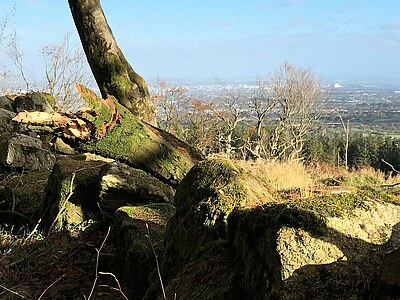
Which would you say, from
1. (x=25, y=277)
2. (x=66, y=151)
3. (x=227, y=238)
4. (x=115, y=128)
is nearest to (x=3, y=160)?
(x=66, y=151)

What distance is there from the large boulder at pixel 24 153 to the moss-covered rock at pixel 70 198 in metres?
1.30

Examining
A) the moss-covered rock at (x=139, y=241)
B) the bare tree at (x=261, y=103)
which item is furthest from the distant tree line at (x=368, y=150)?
the moss-covered rock at (x=139, y=241)

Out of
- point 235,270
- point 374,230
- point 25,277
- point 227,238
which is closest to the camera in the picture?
point 374,230

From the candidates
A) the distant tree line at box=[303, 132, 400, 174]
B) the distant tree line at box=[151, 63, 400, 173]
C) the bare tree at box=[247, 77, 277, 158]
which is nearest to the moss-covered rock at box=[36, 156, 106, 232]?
the distant tree line at box=[151, 63, 400, 173]

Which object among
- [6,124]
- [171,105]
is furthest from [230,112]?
[6,124]

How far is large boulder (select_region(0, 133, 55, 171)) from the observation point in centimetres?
625

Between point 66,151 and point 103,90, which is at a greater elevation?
point 103,90

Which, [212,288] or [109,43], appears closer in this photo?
[212,288]

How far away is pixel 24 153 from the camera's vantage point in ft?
20.9

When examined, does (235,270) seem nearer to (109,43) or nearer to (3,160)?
(3,160)

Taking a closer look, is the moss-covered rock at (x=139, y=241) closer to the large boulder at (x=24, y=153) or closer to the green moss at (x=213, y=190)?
the green moss at (x=213, y=190)

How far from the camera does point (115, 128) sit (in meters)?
5.87

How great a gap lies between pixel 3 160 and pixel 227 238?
15.9 feet

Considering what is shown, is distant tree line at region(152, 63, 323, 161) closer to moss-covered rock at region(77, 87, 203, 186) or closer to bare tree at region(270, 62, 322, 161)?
bare tree at region(270, 62, 322, 161)
